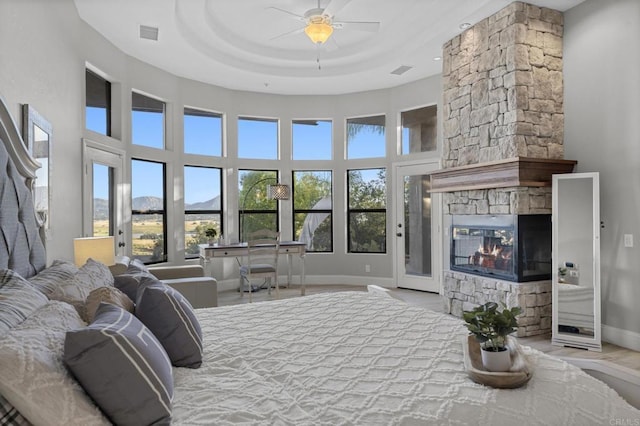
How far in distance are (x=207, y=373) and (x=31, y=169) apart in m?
1.66

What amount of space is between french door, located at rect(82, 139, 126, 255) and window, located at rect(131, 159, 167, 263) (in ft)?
1.36

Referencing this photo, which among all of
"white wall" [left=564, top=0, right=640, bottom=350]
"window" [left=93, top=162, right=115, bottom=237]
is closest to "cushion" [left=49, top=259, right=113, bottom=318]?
"window" [left=93, top=162, right=115, bottom=237]

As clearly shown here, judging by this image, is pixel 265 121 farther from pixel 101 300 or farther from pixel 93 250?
pixel 101 300

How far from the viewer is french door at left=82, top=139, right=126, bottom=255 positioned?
170 inches

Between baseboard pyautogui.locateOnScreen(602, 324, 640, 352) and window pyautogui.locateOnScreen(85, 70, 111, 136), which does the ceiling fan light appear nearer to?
window pyautogui.locateOnScreen(85, 70, 111, 136)

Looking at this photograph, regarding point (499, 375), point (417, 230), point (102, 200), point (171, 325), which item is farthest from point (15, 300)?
point (417, 230)

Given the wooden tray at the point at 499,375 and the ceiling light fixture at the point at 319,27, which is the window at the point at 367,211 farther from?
the wooden tray at the point at 499,375

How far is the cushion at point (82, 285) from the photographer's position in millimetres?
1755

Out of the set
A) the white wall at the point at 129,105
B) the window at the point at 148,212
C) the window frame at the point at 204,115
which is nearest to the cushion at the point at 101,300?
the white wall at the point at 129,105

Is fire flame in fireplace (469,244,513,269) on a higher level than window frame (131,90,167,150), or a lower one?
lower

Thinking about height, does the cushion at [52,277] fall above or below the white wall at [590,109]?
below

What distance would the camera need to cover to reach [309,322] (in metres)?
2.25

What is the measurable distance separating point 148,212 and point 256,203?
184cm

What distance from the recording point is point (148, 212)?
18.8 ft
